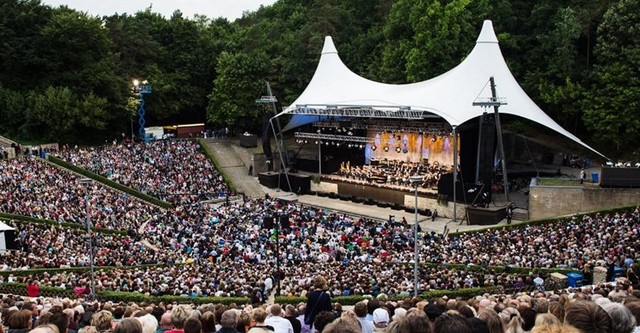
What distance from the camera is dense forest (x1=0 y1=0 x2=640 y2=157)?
34.0 m

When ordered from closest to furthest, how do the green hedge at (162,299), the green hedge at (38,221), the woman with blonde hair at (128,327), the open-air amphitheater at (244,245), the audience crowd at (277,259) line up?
the woman with blonde hair at (128,327) → the audience crowd at (277,259) → the green hedge at (162,299) → the open-air amphitheater at (244,245) → the green hedge at (38,221)

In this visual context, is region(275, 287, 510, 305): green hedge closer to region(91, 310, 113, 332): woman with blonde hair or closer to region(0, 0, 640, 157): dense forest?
region(91, 310, 113, 332): woman with blonde hair

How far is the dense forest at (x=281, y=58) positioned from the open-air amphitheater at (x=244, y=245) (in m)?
9.52

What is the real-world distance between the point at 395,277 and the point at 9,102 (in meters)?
36.8

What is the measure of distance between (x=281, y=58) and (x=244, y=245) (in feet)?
91.5

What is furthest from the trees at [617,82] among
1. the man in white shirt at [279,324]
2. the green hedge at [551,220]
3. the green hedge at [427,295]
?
the man in white shirt at [279,324]

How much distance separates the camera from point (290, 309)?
8.30 metres

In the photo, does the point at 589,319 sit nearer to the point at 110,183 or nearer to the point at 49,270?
the point at 49,270

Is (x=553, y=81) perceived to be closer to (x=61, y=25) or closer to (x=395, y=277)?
(x=395, y=277)

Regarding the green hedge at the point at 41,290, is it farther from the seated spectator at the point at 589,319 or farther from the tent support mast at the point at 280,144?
the tent support mast at the point at 280,144

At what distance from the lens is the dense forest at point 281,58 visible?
3397 centimetres

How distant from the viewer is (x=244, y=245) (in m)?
22.8

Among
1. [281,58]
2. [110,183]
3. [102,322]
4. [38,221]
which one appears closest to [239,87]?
[281,58]

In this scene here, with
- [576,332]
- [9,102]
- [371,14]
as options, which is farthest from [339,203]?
[576,332]
